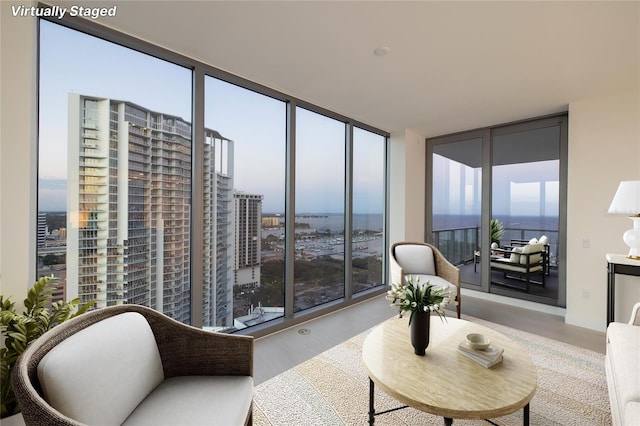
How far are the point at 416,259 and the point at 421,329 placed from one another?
2.06 metres

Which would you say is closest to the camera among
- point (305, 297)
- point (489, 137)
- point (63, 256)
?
point (63, 256)

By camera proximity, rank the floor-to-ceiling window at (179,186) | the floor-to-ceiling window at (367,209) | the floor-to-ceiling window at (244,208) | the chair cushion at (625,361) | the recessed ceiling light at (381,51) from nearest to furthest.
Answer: the chair cushion at (625,361) → the floor-to-ceiling window at (179,186) → the recessed ceiling light at (381,51) → the floor-to-ceiling window at (244,208) → the floor-to-ceiling window at (367,209)

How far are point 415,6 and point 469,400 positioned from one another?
2.30 meters

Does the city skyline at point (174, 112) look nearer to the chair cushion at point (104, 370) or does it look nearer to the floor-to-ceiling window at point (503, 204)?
the chair cushion at point (104, 370)

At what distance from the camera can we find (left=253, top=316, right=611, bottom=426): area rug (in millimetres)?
1704

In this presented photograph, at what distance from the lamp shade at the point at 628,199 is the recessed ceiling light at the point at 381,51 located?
8.55 ft

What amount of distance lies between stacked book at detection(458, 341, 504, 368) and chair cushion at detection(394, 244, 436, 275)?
1.85 m

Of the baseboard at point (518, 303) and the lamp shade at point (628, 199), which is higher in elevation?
the lamp shade at point (628, 199)

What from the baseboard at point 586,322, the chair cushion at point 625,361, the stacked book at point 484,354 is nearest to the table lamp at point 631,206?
the baseboard at point 586,322

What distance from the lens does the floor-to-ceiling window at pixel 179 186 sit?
194cm

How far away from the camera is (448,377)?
145cm

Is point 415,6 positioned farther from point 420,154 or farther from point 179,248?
point 420,154

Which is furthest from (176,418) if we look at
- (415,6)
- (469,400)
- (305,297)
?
(415,6)

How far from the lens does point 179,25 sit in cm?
203
